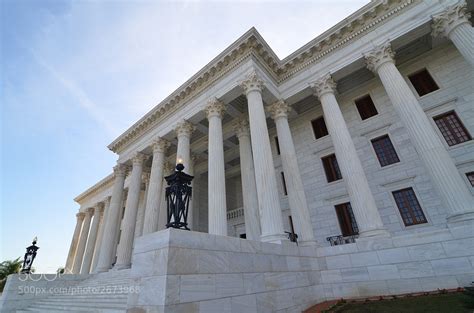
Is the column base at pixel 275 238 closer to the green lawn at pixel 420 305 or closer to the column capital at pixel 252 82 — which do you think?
the green lawn at pixel 420 305

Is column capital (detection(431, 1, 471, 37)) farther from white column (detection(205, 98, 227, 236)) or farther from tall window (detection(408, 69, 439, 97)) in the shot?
white column (detection(205, 98, 227, 236))

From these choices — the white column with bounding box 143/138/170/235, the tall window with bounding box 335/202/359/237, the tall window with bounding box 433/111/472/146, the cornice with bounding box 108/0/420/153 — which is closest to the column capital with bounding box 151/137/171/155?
the white column with bounding box 143/138/170/235

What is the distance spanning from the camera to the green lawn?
5922mm

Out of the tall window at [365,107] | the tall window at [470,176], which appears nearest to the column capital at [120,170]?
the tall window at [365,107]

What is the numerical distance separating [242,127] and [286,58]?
5851 millimetres

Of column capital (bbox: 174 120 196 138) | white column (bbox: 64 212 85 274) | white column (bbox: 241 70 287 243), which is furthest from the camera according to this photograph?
white column (bbox: 64 212 85 274)

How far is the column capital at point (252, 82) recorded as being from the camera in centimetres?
1359

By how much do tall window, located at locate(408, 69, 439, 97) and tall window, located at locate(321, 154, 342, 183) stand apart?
22.8 feet

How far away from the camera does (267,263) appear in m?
7.94

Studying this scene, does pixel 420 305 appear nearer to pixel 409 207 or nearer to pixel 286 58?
pixel 409 207

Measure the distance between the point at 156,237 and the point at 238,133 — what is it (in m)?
12.6

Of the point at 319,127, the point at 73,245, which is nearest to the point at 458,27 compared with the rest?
the point at 319,127

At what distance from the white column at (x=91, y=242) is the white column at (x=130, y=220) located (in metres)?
10.7

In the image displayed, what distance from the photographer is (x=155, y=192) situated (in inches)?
643
